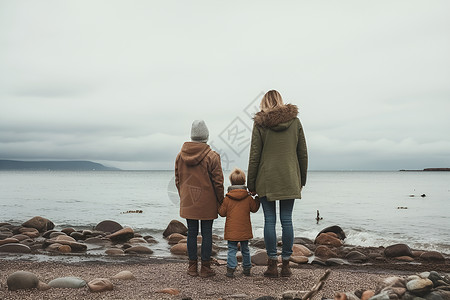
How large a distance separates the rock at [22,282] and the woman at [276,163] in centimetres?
296

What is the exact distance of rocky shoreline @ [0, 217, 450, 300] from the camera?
4.30 meters

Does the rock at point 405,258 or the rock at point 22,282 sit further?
the rock at point 405,258

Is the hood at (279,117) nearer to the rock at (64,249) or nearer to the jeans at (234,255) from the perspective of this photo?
the jeans at (234,255)

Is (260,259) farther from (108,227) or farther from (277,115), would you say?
(108,227)

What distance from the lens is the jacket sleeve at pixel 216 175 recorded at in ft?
18.5

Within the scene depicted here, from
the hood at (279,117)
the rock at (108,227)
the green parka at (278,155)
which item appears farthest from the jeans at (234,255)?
the rock at (108,227)

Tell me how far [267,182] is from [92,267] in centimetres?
350

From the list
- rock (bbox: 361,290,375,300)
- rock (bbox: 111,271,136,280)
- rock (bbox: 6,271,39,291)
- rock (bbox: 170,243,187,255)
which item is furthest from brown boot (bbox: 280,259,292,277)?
rock (bbox: 170,243,187,255)

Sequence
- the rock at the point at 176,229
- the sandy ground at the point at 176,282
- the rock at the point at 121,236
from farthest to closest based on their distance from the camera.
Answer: the rock at the point at 176,229 → the rock at the point at 121,236 → the sandy ground at the point at 176,282

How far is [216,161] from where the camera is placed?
5652mm

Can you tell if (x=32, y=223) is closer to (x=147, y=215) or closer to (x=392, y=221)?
(x=147, y=215)

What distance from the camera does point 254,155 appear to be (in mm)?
5492

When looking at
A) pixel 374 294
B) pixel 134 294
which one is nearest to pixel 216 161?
pixel 134 294

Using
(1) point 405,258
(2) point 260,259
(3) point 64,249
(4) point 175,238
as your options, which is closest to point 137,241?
(4) point 175,238
